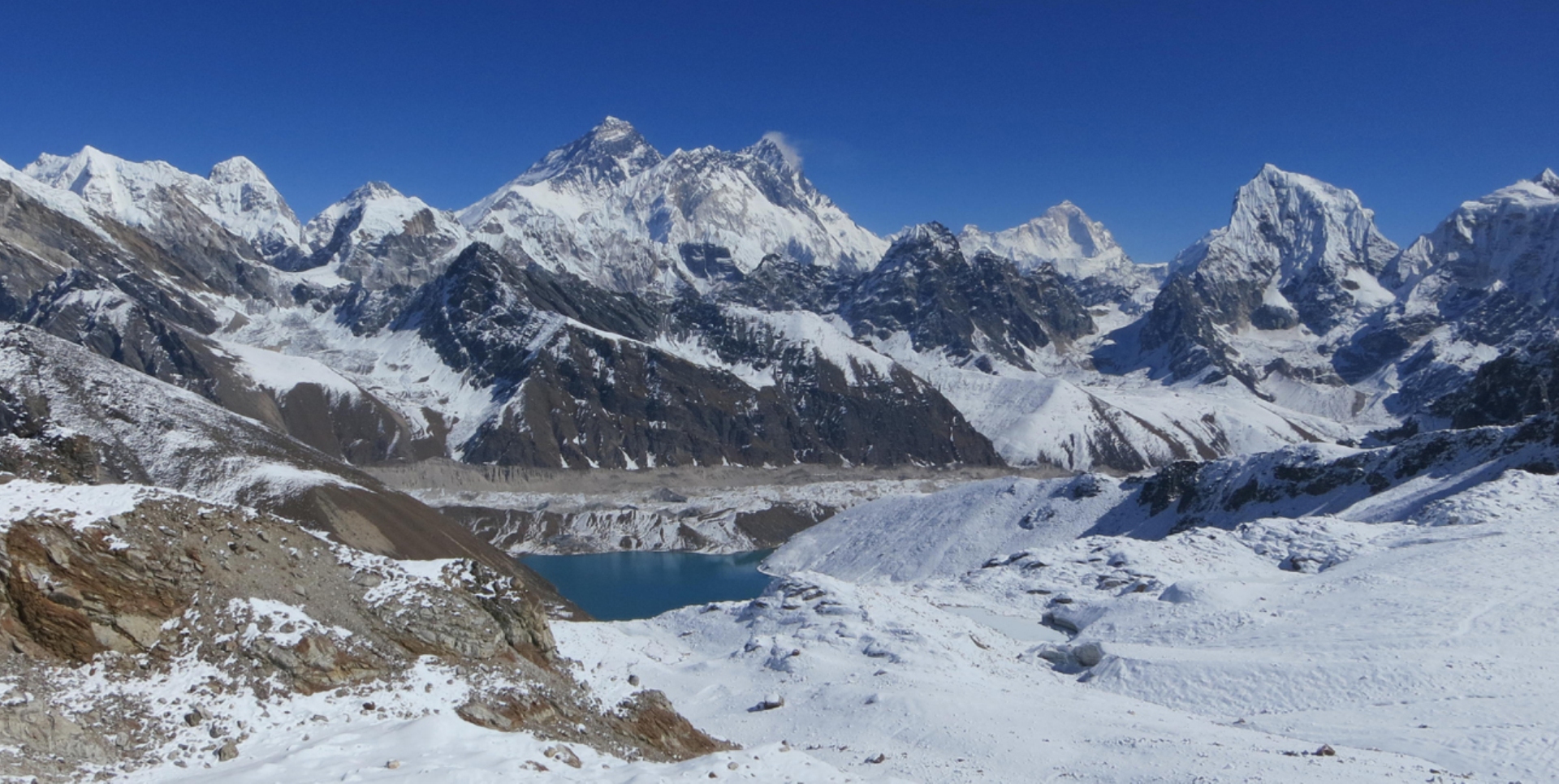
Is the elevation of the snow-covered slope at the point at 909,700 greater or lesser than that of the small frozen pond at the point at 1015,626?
lesser

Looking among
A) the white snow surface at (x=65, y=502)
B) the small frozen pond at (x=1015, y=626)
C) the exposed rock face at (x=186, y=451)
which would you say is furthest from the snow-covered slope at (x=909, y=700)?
the exposed rock face at (x=186, y=451)

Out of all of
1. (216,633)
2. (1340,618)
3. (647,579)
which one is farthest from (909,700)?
(647,579)

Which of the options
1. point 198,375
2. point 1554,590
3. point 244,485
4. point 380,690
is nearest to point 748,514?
point 198,375

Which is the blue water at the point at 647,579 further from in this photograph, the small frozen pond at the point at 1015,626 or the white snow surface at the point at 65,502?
the white snow surface at the point at 65,502

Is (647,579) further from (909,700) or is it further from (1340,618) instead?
(909,700)

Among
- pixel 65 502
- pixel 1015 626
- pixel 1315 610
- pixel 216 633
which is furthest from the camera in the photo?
pixel 1015 626

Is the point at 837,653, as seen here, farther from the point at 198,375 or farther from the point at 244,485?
the point at 198,375

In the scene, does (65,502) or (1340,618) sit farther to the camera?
(1340,618)
